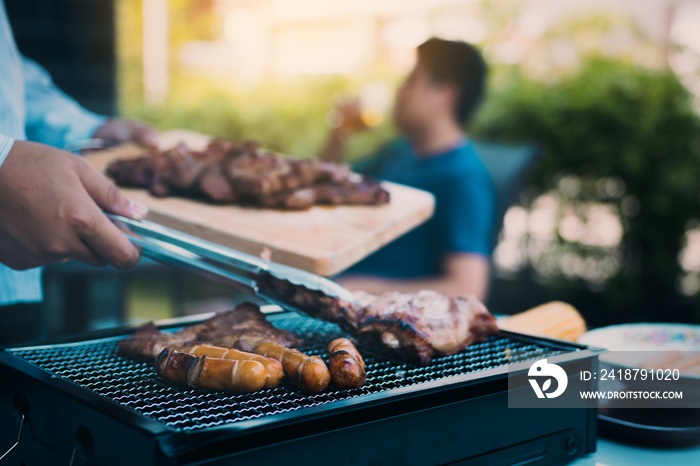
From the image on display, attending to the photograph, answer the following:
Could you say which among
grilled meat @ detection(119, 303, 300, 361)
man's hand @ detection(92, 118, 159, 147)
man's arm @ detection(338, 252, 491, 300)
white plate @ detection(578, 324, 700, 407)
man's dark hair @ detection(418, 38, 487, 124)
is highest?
man's dark hair @ detection(418, 38, 487, 124)

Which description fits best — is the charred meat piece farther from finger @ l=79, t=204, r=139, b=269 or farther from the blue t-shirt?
the blue t-shirt

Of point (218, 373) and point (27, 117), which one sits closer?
point (218, 373)

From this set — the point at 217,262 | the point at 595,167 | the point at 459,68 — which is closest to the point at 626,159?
the point at 595,167

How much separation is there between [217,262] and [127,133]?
1520 mm

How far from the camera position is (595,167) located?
5660 mm

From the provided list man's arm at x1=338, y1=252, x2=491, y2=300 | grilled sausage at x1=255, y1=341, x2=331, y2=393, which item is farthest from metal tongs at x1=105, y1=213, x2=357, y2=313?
Answer: man's arm at x1=338, y1=252, x2=491, y2=300

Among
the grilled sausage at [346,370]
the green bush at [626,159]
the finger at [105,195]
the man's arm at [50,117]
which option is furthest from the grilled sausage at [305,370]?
the green bush at [626,159]

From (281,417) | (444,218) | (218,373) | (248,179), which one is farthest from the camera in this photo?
(444,218)

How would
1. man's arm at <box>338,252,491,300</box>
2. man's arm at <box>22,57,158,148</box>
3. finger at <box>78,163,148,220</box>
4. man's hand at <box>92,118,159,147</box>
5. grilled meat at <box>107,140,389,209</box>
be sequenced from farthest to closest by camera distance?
man's arm at <box>338,252,491,300</box>, man's hand at <box>92,118,159,147</box>, man's arm at <box>22,57,158,148</box>, grilled meat at <box>107,140,389,209</box>, finger at <box>78,163,148,220</box>

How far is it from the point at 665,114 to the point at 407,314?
4.52m

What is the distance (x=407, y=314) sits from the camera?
1679 mm

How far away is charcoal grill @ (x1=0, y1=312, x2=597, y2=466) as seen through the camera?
1138 millimetres

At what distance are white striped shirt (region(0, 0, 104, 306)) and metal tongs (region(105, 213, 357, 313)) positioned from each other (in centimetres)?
37

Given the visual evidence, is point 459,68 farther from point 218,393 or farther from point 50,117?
point 218,393
